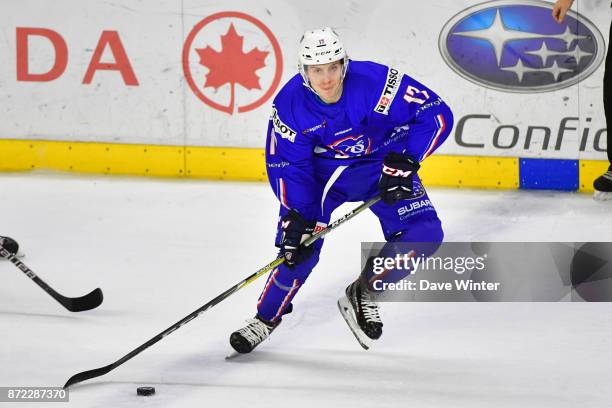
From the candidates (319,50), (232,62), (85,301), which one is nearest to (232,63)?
(232,62)

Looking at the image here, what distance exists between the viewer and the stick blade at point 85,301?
4215 mm

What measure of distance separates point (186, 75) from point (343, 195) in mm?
2746

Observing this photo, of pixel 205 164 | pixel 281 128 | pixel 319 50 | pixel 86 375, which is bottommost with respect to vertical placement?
pixel 205 164

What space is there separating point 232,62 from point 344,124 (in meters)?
2.80

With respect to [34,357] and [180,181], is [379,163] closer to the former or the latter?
[34,357]

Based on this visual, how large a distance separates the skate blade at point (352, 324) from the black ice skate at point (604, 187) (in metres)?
2.45

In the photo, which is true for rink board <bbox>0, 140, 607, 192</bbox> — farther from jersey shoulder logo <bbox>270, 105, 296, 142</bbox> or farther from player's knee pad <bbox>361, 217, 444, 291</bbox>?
jersey shoulder logo <bbox>270, 105, 296, 142</bbox>

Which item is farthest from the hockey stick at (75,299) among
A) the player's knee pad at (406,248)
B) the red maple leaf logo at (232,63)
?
the red maple leaf logo at (232,63)

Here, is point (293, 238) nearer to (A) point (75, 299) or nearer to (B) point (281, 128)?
(B) point (281, 128)

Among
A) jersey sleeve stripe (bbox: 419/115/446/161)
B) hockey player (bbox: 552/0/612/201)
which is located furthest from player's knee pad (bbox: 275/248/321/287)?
hockey player (bbox: 552/0/612/201)

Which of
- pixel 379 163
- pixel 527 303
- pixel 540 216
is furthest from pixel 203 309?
pixel 540 216

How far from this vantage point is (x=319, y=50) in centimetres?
355

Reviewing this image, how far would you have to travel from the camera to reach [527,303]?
14.1 feet

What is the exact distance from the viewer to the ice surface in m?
3.37
